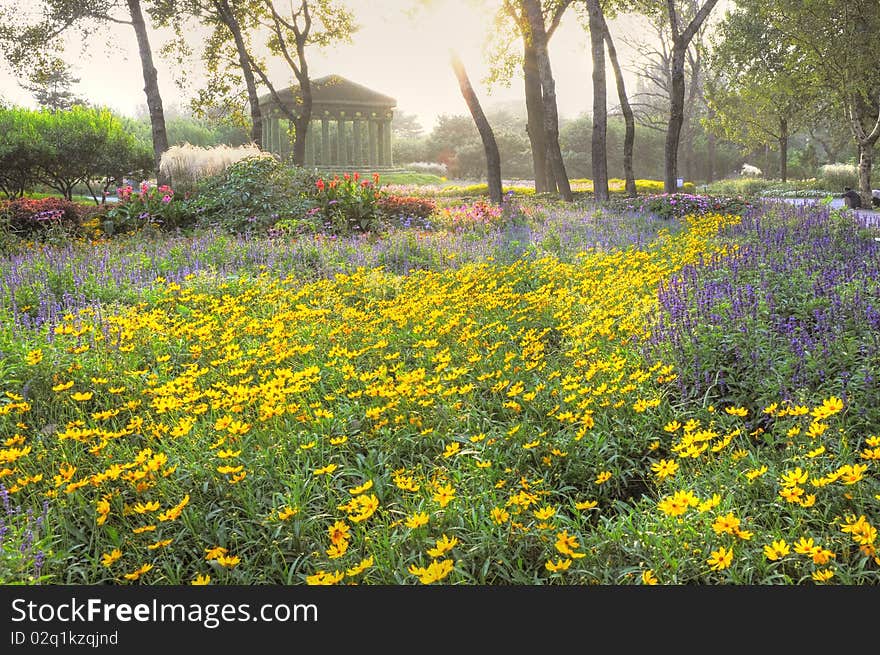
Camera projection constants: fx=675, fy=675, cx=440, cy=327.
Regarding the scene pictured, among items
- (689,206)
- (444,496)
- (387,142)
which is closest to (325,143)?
(387,142)

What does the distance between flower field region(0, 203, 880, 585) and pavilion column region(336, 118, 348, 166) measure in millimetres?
36076

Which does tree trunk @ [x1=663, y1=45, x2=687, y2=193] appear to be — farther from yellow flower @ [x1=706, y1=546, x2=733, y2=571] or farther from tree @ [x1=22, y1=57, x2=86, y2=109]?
tree @ [x1=22, y1=57, x2=86, y2=109]

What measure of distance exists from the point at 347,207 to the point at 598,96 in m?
6.79

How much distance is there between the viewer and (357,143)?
43281 millimetres

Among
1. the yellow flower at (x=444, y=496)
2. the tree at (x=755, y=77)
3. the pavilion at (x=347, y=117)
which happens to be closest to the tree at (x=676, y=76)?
the tree at (x=755, y=77)

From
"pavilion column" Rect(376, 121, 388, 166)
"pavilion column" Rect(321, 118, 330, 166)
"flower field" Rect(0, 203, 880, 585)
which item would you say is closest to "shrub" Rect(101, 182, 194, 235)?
"flower field" Rect(0, 203, 880, 585)

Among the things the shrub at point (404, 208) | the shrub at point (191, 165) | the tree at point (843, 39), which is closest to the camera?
the shrub at point (404, 208)

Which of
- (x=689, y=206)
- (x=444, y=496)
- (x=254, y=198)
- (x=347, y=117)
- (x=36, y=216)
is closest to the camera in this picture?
(x=444, y=496)

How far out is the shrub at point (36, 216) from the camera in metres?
10.9

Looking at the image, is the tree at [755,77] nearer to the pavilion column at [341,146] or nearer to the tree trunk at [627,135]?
the tree trunk at [627,135]

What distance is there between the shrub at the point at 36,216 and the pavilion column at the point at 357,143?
30.2 metres

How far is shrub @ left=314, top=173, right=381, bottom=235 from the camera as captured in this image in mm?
11258

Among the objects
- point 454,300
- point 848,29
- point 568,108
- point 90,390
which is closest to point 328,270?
point 454,300

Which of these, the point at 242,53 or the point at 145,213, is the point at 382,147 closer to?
the point at 242,53
